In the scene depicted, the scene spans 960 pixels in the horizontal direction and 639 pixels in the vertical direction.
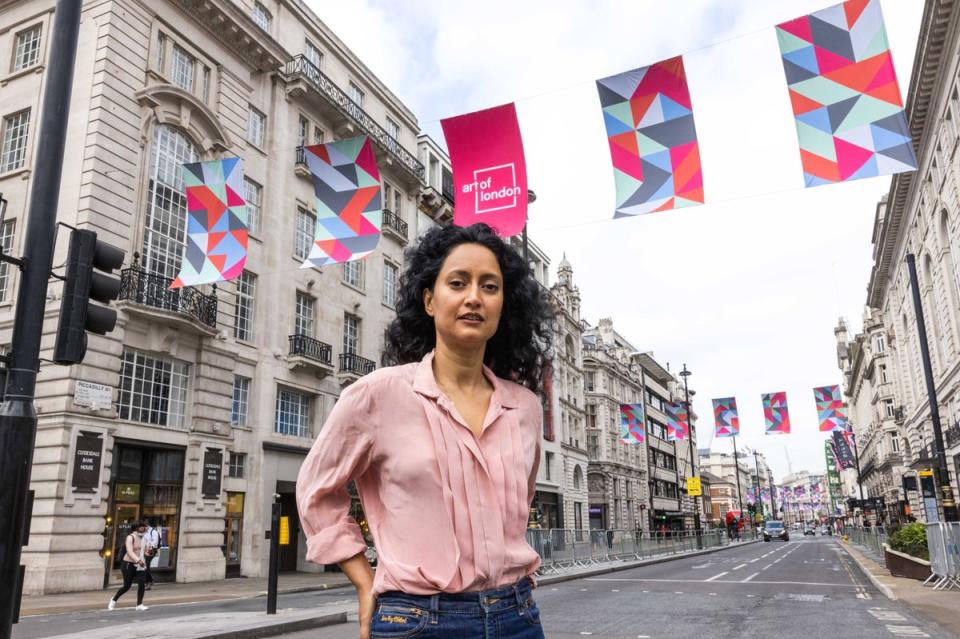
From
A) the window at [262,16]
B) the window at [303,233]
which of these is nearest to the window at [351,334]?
the window at [303,233]

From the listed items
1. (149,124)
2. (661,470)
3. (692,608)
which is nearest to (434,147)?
(149,124)

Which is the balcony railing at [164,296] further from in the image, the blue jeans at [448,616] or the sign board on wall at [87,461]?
the blue jeans at [448,616]

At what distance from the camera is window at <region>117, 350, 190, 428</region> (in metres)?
19.9

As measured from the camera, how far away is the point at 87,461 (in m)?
18.0

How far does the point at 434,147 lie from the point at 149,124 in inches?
798

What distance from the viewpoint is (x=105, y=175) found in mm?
19781

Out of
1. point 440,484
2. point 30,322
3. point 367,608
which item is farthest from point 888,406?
point 367,608

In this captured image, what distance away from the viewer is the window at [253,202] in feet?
83.7

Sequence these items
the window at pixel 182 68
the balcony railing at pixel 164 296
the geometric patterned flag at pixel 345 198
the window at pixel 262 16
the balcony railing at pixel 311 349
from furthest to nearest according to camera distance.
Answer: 1. the window at pixel 262 16
2. the balcony railing at pixel 311 349
3. the window at pixel 182 68
4. the balcony railing at pixel 164 296
5. the geometric patterned flag at pixel 345 198

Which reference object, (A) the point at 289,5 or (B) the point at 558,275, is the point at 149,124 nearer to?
(A) the point at 289,5

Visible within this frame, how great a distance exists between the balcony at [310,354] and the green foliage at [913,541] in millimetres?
19131

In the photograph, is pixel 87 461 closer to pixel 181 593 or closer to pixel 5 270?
pixel 181 593

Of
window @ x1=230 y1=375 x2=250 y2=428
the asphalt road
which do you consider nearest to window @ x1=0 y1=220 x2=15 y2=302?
window @ x1=230 y1=375 x2=250 y2=428

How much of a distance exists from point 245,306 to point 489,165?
1493 centimetres
